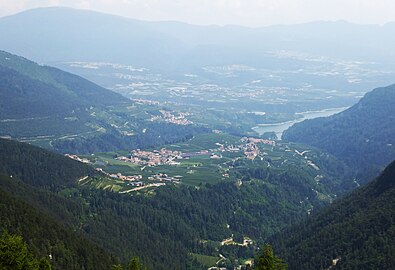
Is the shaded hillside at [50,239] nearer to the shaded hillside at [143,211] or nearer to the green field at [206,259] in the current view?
the shaded hillside at [143,211]

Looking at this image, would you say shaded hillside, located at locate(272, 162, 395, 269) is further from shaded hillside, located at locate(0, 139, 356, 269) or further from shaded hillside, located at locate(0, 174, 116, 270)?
Result: shaded hillside, located at locate(0, 174, 116, 270)

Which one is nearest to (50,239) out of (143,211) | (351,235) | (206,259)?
(206,259)

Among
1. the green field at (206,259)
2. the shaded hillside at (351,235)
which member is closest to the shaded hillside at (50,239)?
the green field at (206,259)

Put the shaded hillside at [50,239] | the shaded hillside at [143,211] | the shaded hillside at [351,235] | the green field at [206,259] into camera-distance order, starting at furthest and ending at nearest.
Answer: the green field at [206,259]
the shaded hillside at [143,211]
the shaded hillside at [351,235]
the shaded hillside at [50,239]

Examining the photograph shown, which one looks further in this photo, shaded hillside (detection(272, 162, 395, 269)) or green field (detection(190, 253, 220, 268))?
green field (detection(190, 253, 220, 268))

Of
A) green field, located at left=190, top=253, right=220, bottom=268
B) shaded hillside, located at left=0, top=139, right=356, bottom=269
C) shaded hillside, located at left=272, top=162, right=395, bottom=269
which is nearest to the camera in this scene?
shaded hillside, located at left=272, top=162, right=395, bottom=269

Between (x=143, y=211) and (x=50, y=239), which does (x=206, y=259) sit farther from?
(x=50, y=239)

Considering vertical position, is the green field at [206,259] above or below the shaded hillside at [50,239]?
below

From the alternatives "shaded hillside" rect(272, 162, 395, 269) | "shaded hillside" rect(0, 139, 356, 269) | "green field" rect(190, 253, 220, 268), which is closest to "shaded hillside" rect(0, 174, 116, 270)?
"shaded hillside" rect(0, 139, 356, 269)
